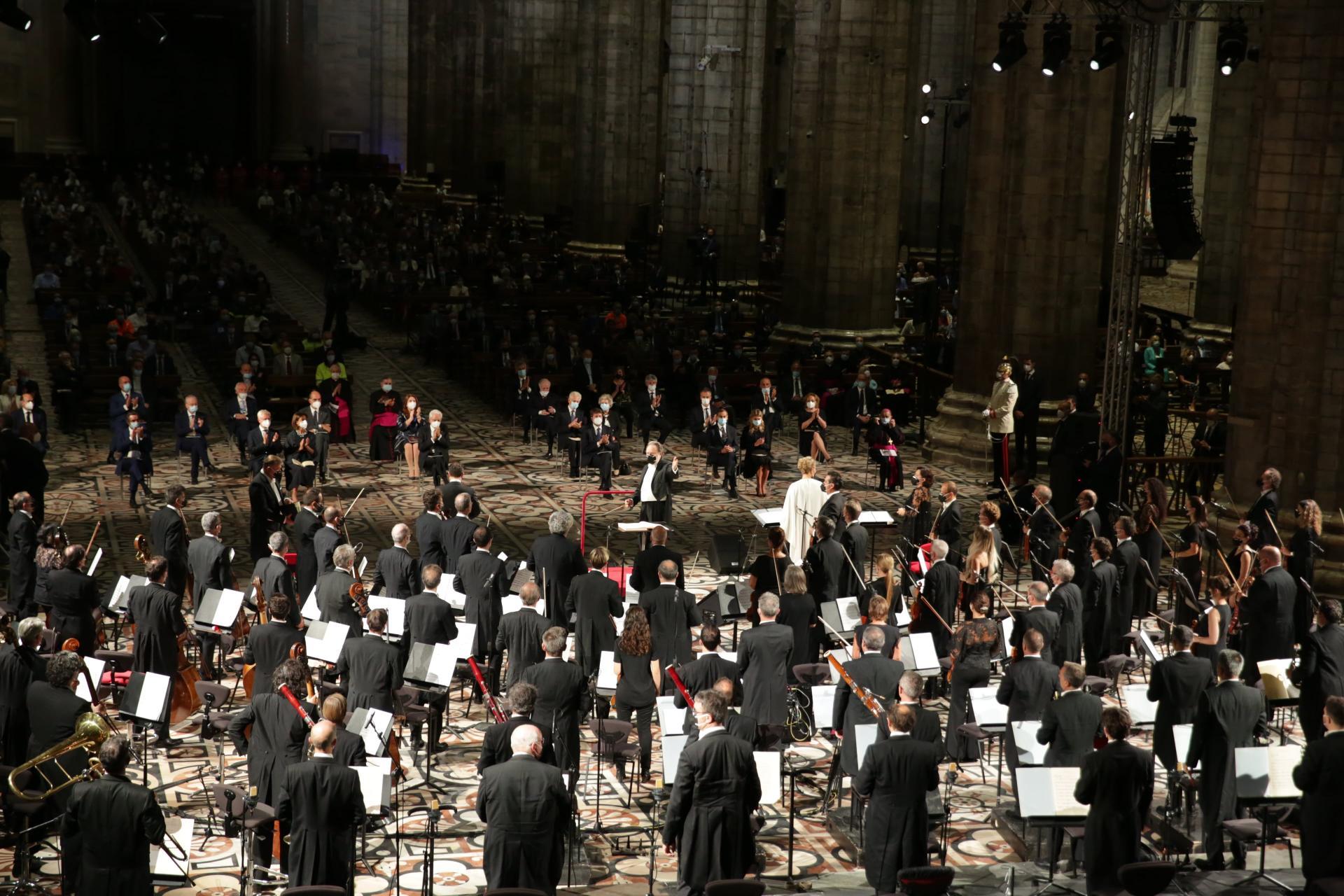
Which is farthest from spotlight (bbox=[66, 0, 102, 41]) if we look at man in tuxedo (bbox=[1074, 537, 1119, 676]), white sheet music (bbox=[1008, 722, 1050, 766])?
white sheet music (bbox=[1008, 722, 1050, 766])

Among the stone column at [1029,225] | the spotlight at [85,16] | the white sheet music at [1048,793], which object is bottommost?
the white sheet music at [1048,793]

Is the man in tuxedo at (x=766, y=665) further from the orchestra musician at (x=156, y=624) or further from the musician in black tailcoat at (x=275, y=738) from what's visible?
the orchestra musician at (x=156, y=624)

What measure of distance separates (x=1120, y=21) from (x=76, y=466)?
15710mm

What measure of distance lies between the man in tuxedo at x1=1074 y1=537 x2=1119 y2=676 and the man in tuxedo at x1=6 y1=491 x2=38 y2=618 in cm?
975

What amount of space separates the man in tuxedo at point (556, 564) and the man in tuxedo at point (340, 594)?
1941 mm

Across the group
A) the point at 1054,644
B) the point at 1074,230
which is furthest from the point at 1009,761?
the point at 1074,230

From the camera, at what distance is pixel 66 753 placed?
36.9 ft

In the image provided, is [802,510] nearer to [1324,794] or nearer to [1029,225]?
[1324,794]

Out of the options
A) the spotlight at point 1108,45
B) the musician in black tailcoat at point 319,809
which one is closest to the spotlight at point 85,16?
the spotlight at point 1108,45

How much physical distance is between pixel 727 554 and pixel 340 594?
180 inches

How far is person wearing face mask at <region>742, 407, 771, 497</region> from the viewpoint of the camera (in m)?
23.7

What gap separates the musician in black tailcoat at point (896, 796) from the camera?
10586 mm

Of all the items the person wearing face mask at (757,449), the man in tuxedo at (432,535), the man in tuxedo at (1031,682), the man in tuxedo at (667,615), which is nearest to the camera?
the man in tuxedo at (1031,682)

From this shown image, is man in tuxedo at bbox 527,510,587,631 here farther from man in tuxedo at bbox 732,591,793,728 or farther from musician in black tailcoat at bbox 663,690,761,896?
musician in black tailcoat at bbox 663,690,761,896
